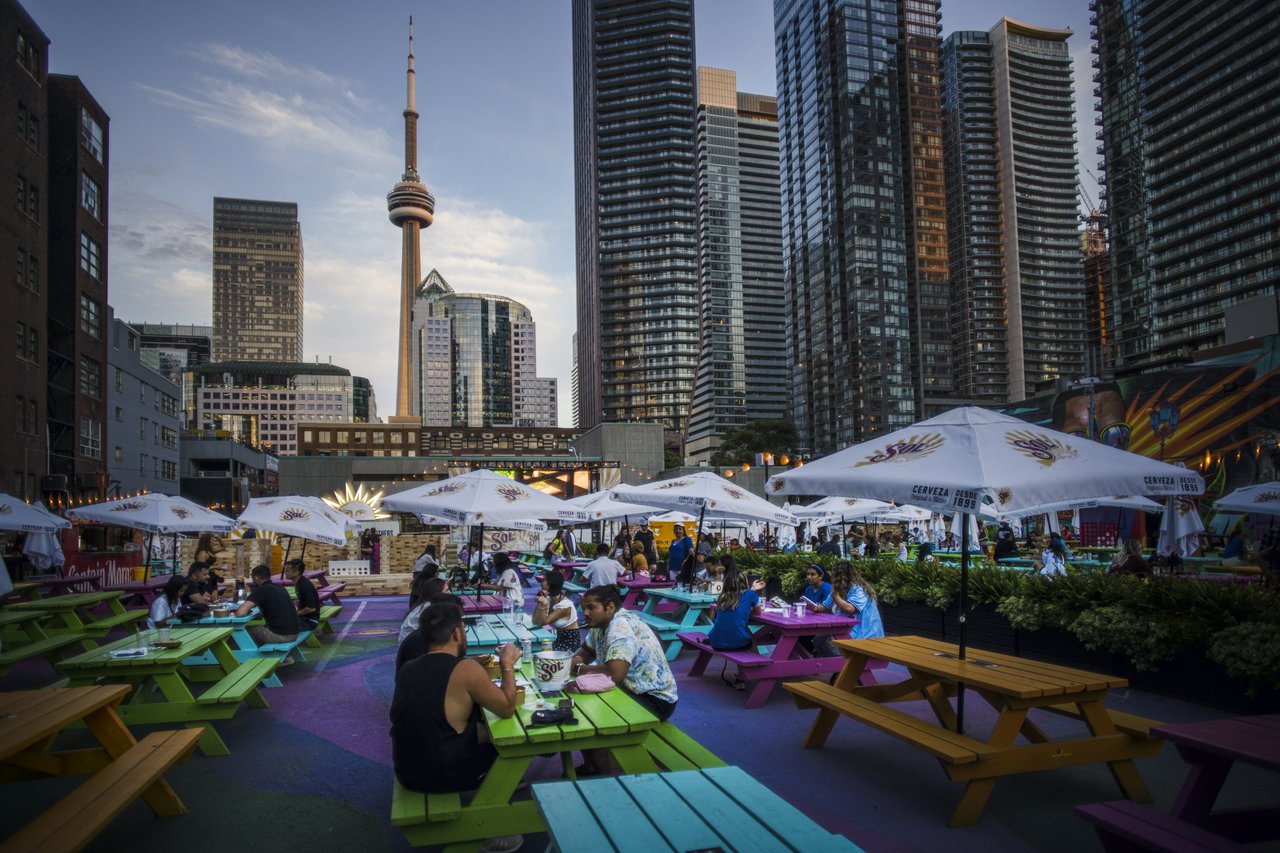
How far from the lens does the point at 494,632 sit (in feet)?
29.7

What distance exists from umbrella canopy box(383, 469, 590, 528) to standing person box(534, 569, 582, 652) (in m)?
2.32

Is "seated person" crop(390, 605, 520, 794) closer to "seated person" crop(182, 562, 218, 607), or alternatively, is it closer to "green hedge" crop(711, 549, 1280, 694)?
"green hedge" crop(711, 549, 1280, 694)

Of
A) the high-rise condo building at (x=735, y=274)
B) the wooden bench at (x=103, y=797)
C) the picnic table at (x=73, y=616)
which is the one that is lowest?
the picnic table at (x=73, y=616)

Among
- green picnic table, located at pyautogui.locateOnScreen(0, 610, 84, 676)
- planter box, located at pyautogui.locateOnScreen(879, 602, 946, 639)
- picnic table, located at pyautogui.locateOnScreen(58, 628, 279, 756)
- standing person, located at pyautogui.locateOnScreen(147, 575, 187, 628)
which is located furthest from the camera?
planter box, located at pyautogui.locateOnScreen(879, 602, 946, 639)

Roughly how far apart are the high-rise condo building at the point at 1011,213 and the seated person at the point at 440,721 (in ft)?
525

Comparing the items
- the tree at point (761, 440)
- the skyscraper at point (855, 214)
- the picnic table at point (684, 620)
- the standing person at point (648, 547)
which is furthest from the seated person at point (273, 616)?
the skyscraper at point (855, 214)

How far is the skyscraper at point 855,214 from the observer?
437 feet

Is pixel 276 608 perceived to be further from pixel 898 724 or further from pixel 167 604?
pixel 898 724

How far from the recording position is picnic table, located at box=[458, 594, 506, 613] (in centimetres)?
1212

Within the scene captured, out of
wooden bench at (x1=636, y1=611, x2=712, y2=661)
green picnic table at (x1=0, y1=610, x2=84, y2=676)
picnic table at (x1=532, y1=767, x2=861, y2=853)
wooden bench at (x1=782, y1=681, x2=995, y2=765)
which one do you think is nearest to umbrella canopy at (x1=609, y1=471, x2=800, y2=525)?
wooden bench at (x1=636, y1=611, x2=712, y2=661)

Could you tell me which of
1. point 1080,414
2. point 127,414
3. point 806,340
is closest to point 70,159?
point 127,414

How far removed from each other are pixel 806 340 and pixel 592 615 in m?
147

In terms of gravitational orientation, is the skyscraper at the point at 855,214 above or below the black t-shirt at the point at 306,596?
above

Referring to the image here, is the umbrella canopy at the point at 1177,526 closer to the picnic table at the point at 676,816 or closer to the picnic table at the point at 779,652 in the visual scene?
the picnic table at the point at 779,652
